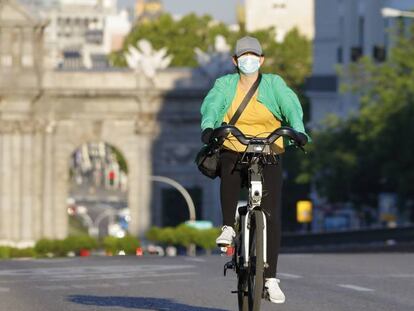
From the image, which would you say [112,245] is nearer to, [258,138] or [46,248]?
[46,248]

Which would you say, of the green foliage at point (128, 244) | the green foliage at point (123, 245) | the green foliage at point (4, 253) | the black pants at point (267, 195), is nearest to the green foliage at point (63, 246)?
the green foliage at point (4, 253)

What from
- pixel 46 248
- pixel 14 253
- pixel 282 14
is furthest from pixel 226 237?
pixel 282 14

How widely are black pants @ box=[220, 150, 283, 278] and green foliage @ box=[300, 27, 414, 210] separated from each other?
5347 centimetres

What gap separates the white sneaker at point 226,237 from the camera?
15898 millimetres

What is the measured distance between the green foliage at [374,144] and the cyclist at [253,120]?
5330cm

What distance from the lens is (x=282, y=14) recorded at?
544ft

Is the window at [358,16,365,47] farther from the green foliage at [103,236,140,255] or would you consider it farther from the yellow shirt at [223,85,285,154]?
the yellow shirt at [223,85,285,154]

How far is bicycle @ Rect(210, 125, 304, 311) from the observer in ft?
50.9

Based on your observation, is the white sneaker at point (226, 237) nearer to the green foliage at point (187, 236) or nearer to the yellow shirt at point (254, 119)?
the yellow shirt at point (254, 119)

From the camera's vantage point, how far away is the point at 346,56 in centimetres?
10031

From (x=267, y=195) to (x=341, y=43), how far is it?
86562 mm

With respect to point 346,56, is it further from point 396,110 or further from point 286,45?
point 286,45

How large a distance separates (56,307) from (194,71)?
78.1 meters

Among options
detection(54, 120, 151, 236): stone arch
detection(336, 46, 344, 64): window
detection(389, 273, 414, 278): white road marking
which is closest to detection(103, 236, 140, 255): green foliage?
detection(389, 273, 414, 278): white road marking
